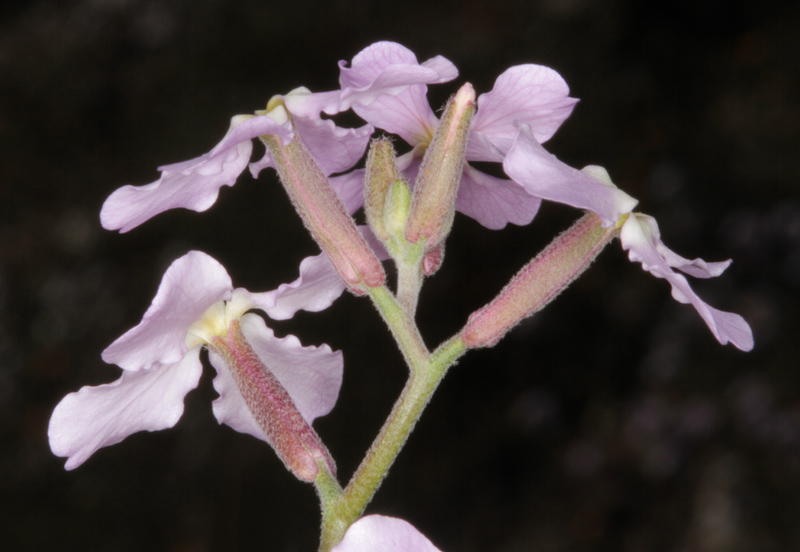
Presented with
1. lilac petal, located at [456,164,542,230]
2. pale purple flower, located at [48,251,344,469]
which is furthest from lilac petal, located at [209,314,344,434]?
lilac petal, located at [456,164,542,230]

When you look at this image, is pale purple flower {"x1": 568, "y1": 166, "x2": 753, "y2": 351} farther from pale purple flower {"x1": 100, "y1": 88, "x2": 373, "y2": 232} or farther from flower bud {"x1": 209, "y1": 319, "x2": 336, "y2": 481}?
flower bud {"x1": 209, "y1": 319, "x2": 336, "y2": 481}

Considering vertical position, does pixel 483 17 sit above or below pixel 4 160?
below

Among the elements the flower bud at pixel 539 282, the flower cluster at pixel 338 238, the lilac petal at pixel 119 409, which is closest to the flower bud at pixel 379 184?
the flower cluster at pixel 338 238

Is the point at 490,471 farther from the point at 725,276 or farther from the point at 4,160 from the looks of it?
the point at 4,160

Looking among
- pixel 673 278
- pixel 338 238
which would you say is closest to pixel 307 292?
pixel 338 238

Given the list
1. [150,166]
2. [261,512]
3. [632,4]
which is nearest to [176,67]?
[150,166]

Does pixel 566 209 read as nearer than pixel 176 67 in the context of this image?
No
